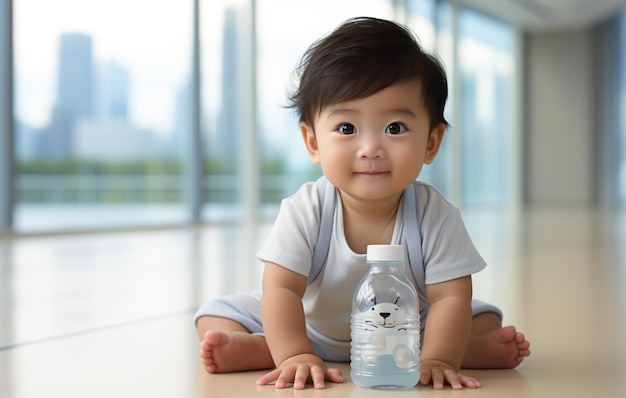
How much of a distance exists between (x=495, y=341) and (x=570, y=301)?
3.08ft

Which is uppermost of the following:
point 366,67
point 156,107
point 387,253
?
point 156,107

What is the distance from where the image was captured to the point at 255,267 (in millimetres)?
3074

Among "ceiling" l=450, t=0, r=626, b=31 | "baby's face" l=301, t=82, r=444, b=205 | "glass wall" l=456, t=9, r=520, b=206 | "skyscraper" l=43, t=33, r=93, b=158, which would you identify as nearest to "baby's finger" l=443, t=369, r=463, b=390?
"baby's face" l=301, t=82, r=444, b=205

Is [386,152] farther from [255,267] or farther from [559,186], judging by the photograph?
[559,186]

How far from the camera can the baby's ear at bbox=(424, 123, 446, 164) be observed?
128 centimetres

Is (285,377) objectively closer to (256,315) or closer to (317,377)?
(317,377)

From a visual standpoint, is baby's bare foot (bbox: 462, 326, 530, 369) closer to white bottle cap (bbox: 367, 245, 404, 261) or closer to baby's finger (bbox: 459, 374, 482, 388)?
baby's finger (bbox: 459, 374, 482, 388)

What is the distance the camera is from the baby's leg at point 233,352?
1274mm

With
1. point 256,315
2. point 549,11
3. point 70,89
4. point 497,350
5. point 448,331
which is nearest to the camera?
point 448,331

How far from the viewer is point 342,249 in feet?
4.19

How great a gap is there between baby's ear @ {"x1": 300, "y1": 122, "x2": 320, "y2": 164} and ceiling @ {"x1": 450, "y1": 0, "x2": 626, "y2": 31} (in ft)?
32.5

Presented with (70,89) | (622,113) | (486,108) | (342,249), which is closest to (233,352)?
(342,249)

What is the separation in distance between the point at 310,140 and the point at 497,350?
44cm

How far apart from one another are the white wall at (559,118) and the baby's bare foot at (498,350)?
12093 millimetres
